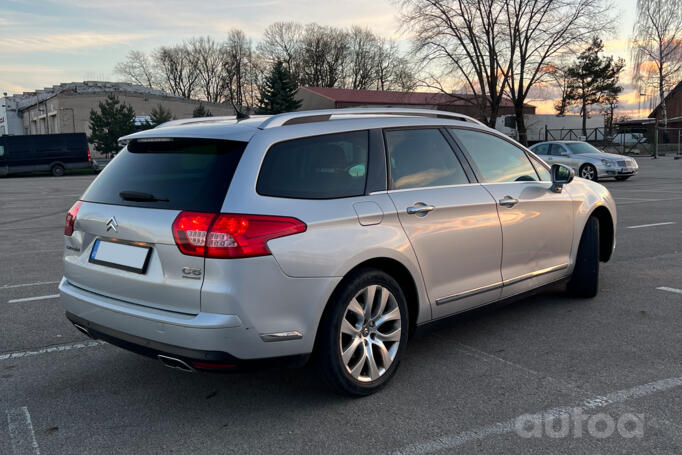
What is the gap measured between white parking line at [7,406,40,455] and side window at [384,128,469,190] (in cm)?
238

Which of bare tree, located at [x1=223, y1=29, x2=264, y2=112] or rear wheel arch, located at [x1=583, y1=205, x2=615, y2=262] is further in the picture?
bare tree, located at [x1=223, y1=29, x2=264, y2=112]

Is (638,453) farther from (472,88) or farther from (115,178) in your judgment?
(472,88)

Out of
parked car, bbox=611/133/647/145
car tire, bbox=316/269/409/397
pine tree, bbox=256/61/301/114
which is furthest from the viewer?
pine tree, bbox=256/61/301/114

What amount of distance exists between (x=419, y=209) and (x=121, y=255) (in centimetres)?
174

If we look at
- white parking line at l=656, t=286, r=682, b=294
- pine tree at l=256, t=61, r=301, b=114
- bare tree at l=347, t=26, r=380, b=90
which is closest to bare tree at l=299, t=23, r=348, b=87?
bare tree at l=347, t=26, r=380, b=90

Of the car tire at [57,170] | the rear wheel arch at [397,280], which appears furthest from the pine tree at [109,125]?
the rear wheel arch at [397,280]

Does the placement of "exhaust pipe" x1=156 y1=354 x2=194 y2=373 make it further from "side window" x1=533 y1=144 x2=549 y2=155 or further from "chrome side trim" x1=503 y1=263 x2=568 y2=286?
"side window" x1=533 y1=144 x2=549 y2=155

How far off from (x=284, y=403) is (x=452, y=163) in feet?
6.39

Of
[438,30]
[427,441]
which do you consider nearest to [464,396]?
[427,441]

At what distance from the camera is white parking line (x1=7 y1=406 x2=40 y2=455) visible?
2976mm

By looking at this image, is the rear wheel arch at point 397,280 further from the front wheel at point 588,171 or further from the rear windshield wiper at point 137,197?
the front wheel at point 588,171

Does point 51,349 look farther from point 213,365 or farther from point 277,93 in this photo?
point 277,93

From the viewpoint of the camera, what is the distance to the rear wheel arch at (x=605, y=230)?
225 inches

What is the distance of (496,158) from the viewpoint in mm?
4602
